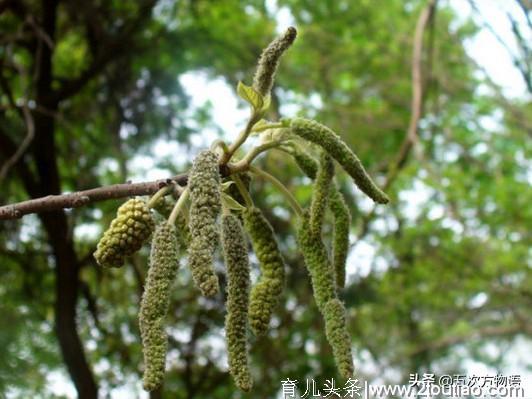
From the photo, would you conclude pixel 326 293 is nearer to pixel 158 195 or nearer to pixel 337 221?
pixel 337 221

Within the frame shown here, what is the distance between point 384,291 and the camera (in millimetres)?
4824

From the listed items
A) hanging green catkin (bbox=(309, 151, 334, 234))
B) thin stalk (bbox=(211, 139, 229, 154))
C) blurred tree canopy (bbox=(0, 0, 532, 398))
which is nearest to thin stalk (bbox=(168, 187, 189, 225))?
thin stalk (bbox=(211, 139, 229, 154))

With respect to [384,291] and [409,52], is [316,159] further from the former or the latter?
[409,52]

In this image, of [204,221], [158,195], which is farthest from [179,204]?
[204,221]

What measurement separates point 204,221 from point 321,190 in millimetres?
254

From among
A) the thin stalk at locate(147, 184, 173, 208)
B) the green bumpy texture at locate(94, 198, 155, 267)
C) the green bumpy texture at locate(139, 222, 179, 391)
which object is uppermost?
the thin stalk at locate(147, 184, 173, 208)

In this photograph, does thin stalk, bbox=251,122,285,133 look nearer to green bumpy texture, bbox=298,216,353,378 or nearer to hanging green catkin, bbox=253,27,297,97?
hanging green catkin, bbox=253,27,297,97

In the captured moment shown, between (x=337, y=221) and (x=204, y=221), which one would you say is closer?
(x=204, y=221)

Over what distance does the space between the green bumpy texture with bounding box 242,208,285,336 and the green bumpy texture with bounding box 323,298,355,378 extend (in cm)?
9

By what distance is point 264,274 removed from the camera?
1180mm

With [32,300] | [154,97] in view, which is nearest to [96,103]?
[154,97]

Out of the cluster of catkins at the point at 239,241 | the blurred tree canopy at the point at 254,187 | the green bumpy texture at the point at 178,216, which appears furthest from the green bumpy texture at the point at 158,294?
the blurred tree canopy at the point at 254,187

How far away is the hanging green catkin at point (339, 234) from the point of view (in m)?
1.21

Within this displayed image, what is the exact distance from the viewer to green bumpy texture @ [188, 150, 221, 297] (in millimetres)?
935
